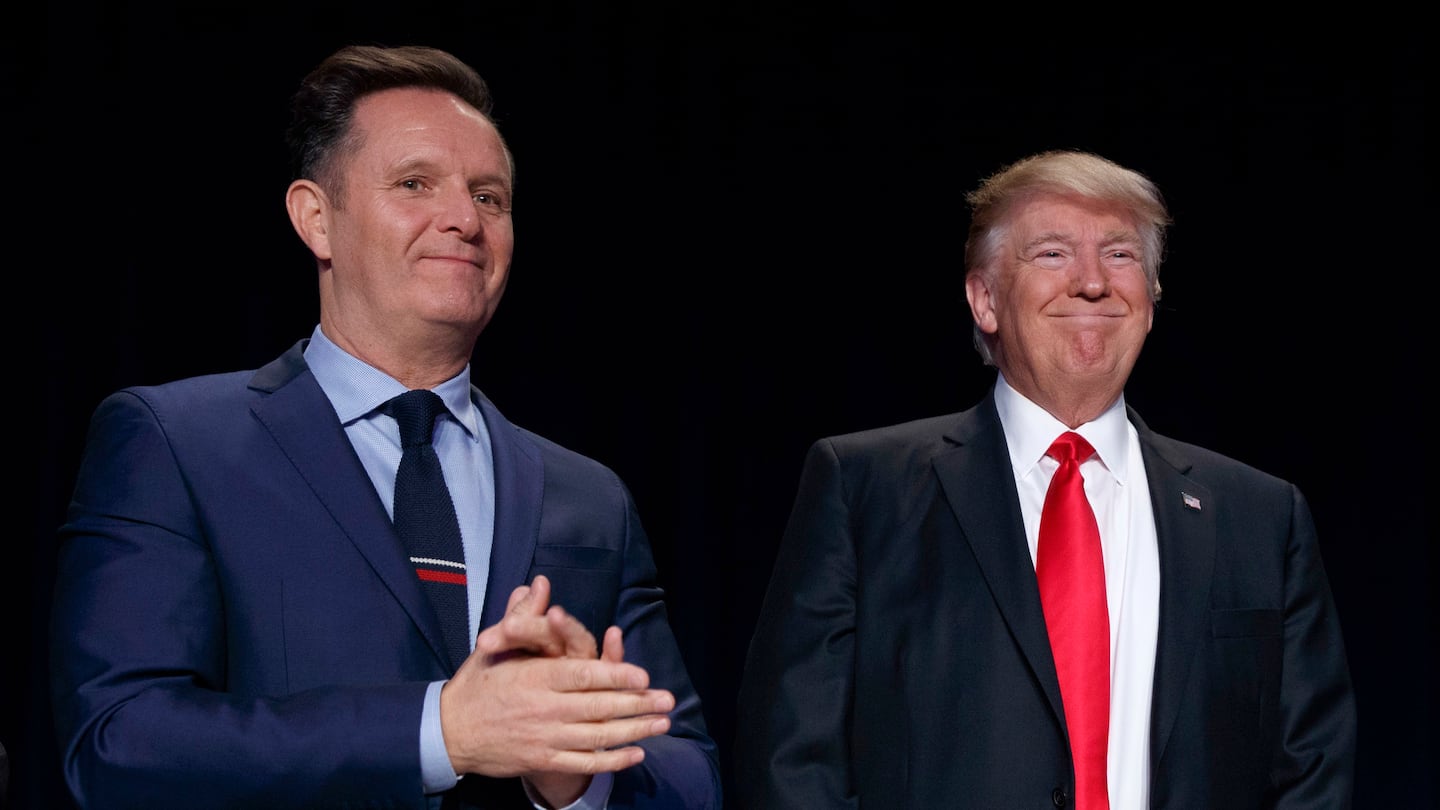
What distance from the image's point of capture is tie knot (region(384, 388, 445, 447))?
5.98 ft

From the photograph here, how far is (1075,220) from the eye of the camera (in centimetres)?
241

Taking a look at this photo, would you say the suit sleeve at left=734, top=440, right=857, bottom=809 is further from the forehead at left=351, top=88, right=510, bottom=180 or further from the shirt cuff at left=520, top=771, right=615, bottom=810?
the forehead at left=351, top=88, right=510, bottom=180

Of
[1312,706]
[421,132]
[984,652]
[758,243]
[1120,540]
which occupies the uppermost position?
[421,132]

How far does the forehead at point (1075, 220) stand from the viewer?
2.40 metres

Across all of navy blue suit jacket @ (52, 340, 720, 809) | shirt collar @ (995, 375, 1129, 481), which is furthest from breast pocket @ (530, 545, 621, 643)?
shirt collar @ (995, 375, 1129, 481)

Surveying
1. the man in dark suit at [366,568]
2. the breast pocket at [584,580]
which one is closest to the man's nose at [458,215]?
the man in dark suit at [366,568]

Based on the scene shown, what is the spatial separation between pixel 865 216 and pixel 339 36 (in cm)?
143

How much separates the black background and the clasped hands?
2.14 meters

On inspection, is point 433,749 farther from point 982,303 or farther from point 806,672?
point 982,303

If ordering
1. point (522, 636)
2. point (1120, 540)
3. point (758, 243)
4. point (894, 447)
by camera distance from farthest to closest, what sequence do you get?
1. point (758, 243)
2. point (894, 447)
3. point (1120, 540)
4. point (522, 636)

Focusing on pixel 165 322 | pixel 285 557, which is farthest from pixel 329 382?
pixel 165 322

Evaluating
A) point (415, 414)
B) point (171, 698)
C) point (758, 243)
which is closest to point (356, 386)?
point (415, 414)

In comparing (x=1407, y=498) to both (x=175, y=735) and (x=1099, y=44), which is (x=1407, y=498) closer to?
(x=1099, y=44)

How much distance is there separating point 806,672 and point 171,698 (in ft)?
Answer: 3.12
